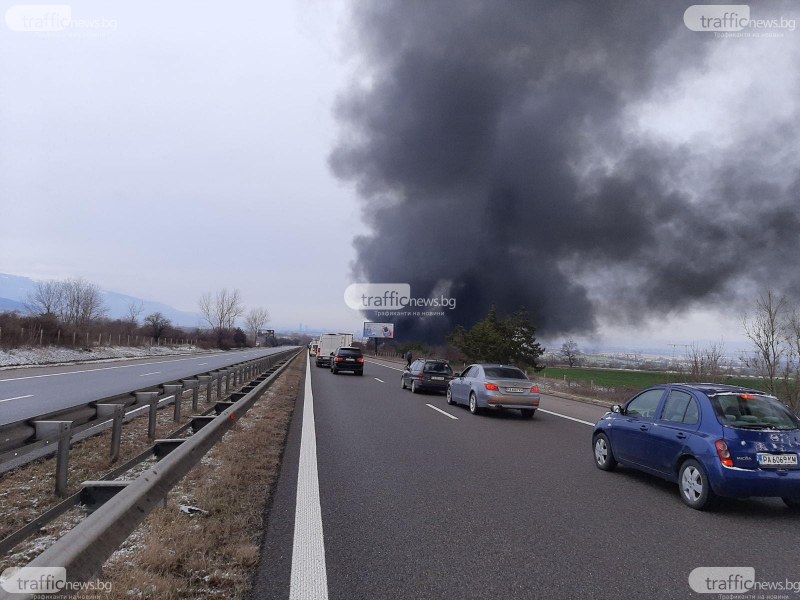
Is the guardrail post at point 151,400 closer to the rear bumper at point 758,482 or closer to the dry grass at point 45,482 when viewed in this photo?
the dry grass at point 45,482

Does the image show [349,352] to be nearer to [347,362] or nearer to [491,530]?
[347,362]

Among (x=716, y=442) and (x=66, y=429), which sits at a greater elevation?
(x=66, y=429)

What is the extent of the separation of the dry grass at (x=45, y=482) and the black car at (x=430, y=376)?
41.9ft

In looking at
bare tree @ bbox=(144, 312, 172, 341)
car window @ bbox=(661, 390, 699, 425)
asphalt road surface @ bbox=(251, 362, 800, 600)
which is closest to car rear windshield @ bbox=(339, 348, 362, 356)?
asphalt road surface @ bbox=(251, 362, 800, 600)

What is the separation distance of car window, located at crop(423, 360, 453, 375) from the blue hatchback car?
14.5m

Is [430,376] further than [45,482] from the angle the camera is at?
Yes

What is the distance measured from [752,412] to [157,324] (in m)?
87.1

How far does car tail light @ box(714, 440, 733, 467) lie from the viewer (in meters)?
5.90

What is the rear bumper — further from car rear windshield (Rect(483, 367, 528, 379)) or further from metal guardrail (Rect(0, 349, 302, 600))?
car rear windshield (Rect(483, 367, 528, 379))

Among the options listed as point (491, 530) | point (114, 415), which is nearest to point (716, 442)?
point (491, 530)

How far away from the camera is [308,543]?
462 centimetres

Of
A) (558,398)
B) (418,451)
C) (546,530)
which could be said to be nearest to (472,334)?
(558,398)

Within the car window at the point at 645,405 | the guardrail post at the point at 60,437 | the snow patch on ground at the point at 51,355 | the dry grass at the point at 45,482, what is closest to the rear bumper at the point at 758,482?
the car window at the point at 645,405

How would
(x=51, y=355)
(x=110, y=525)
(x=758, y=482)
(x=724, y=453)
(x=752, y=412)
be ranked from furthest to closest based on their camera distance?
1. (x=51, y=355)
2. (x=752, y=412)
3. (x=724, y=453)
4. (x=758, y=482)
5. (x=110, y=525)
